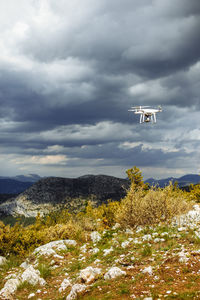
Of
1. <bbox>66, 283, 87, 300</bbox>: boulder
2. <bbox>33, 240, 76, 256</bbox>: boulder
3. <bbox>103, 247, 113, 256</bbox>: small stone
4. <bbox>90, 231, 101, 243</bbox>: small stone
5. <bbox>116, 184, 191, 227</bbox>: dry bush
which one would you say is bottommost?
<bbox>33, 240, 76, 256</bbox>: boulder

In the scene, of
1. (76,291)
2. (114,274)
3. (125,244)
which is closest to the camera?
(76,291)

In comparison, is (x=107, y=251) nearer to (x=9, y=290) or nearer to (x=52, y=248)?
(x=52, y=248)

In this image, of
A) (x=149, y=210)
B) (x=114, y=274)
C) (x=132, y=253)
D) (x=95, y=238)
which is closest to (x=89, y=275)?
(x=114, y=274)

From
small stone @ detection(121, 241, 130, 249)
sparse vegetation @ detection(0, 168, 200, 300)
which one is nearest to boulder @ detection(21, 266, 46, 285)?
sparse vegetation @ detection(0, 168, 200, 300)

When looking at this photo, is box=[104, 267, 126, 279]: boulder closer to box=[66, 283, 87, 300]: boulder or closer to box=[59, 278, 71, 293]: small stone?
box=[66, 283, 87, 300]: boulder

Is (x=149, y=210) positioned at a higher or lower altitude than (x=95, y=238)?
higher

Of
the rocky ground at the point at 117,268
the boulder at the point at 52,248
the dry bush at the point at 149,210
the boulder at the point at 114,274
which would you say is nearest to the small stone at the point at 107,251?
the rocky ground at the point at 117,268

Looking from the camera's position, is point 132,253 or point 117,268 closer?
point 117,268

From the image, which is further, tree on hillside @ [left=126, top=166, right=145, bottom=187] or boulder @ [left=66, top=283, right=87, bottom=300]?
tree on hillside @ [left=126, top=166, right=145, bottom=187]

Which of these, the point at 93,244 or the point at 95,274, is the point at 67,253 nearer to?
the point at 93,244

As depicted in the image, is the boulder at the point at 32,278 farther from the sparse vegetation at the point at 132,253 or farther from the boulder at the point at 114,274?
the boulder at the point at 114,274

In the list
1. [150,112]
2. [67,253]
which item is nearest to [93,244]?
[67,253]
